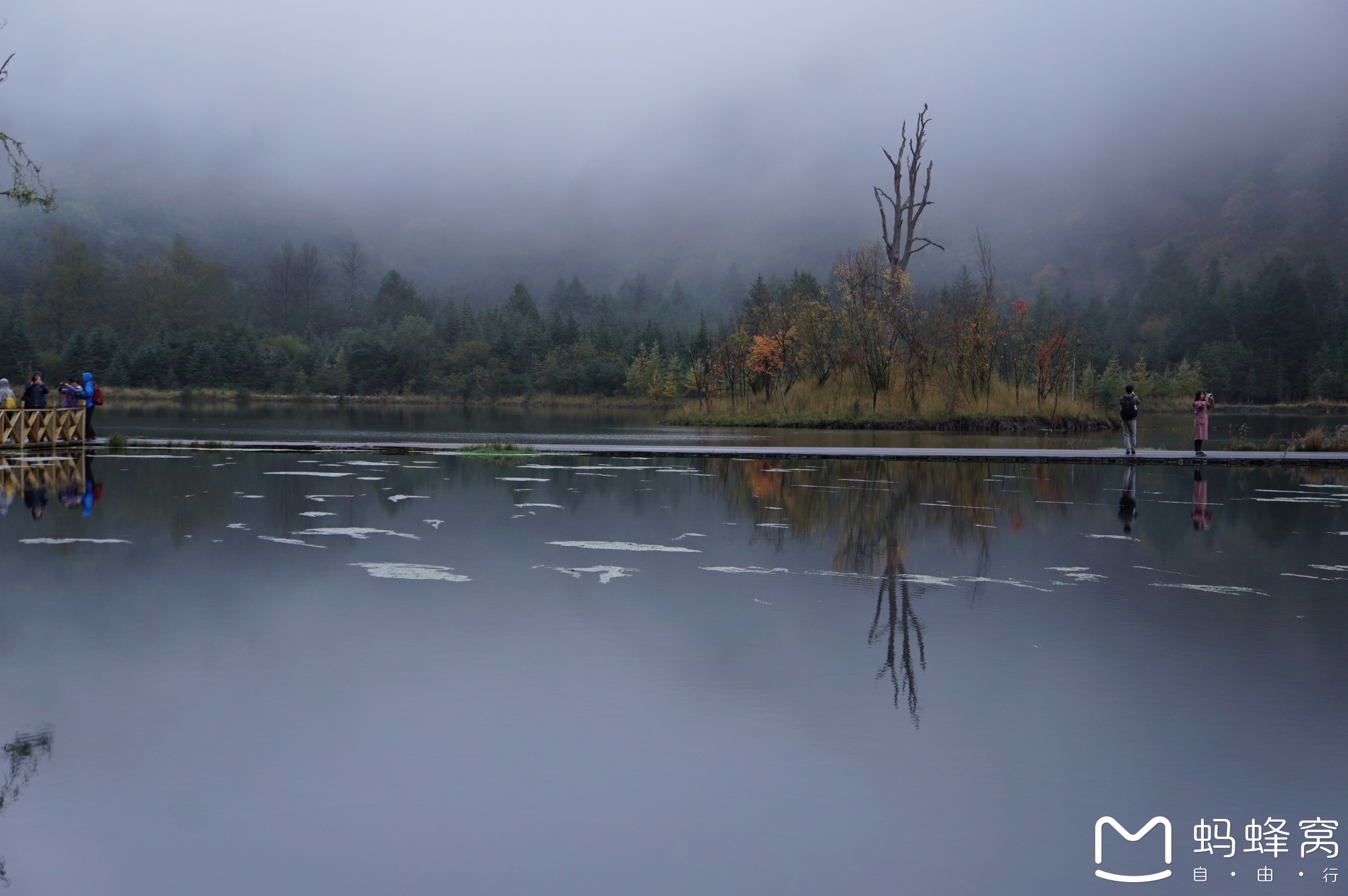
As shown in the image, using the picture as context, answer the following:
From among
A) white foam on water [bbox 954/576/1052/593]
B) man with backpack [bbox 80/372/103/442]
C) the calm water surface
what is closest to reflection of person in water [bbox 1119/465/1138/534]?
white foam on water [bbox 954/576/1052/593]

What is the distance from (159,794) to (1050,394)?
45.2m

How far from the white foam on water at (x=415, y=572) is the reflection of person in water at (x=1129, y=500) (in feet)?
28.1

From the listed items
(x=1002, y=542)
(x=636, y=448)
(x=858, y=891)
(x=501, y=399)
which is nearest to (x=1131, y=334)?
(x=501, y=399)

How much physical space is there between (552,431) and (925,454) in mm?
21958

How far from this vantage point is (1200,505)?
58.1 feet

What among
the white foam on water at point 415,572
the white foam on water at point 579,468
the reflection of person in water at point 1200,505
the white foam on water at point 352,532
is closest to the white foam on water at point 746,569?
the white foam on water at point 415,572

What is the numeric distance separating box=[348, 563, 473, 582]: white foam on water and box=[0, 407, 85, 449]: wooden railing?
19.8 m

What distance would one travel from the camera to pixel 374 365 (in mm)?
113812

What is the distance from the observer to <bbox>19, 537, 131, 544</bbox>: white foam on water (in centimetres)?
1234

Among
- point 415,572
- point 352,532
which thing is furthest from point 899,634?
point 352,532

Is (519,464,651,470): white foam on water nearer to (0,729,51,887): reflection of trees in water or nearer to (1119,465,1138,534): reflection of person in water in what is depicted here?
(1119,465,1138,534): reflection of person in water

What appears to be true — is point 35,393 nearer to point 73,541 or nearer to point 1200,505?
point 73,541

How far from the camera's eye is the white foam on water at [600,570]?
35.0 ft

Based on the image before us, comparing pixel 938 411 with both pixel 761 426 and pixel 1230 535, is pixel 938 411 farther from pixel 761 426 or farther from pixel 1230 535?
pixel 1230 535
